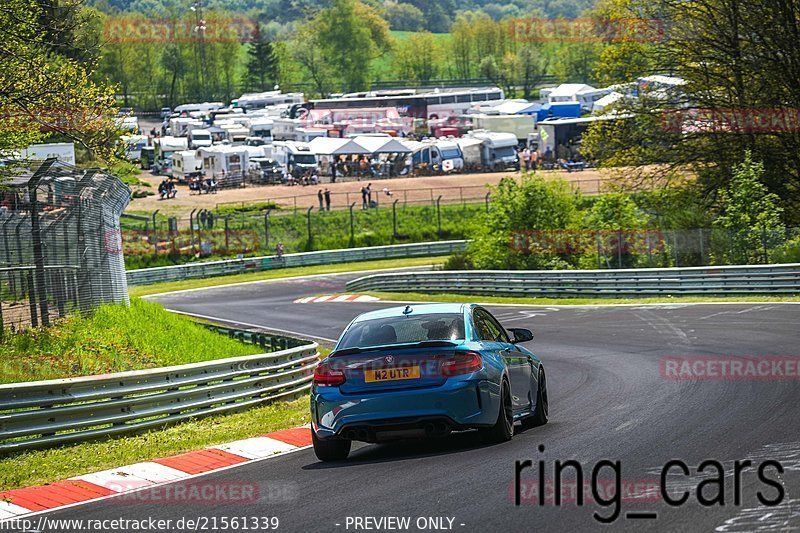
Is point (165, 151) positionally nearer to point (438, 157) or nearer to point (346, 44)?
point (438, 157)

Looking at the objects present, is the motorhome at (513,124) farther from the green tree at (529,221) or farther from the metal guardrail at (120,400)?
the metal guardrail at (120,400)

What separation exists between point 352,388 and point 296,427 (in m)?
3.44

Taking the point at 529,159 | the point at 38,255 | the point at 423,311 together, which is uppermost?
the point at 38,255

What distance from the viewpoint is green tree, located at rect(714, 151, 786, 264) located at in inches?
1257

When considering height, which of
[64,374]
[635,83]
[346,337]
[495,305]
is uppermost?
[635,83]

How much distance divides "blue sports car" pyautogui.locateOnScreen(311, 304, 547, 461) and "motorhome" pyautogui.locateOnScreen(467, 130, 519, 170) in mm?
74988

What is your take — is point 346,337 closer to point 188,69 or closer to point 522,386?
point 522,386

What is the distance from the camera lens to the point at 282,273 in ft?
183

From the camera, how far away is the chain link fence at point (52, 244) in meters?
15.9

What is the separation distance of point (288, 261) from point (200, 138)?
3969cm

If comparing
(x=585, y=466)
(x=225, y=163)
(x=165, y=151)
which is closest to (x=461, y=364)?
(x=585, y=466)

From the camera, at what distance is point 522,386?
37.3 feet

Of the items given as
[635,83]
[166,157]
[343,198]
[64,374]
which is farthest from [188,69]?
[64,374]

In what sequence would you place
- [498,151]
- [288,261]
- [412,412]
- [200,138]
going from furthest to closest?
[200,138]
[498,151]
[288,261]
[412,412]
